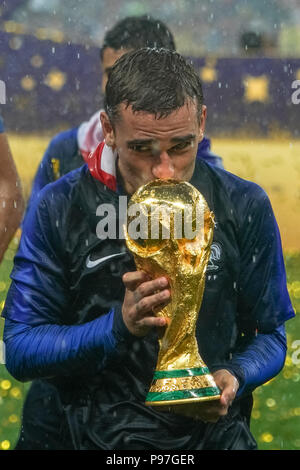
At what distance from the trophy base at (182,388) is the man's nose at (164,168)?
1.67 ft

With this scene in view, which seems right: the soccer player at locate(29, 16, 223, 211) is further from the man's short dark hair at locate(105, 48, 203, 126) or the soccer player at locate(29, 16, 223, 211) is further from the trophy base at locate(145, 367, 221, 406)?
the trophy base at locate(145, 367, 221, 406)

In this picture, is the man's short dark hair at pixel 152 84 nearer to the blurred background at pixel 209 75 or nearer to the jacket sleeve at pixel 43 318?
the jacket sleeve at pixel 43 318

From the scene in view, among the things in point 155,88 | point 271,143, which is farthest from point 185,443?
point 271,143

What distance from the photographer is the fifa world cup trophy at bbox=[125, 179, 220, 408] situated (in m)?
2.46

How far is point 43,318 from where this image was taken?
9.34 feet

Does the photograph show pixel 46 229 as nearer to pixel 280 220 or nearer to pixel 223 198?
pixel 223 198

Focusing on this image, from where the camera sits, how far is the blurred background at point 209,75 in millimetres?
10609

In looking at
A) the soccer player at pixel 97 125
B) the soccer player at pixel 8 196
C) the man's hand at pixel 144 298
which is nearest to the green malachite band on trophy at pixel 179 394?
the man's hand at pixel 144 298

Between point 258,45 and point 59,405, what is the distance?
8681 millimetres

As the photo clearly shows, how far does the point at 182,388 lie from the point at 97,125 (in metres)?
2.49

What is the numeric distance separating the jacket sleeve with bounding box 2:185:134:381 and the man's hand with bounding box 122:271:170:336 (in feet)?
0.79

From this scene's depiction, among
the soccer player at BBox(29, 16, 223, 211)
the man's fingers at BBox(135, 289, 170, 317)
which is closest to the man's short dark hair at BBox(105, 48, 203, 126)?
the man's fingers at BBox(135, 289, 170, 317)

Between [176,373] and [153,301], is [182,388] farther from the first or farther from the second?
[153,301]

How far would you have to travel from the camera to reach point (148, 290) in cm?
239
